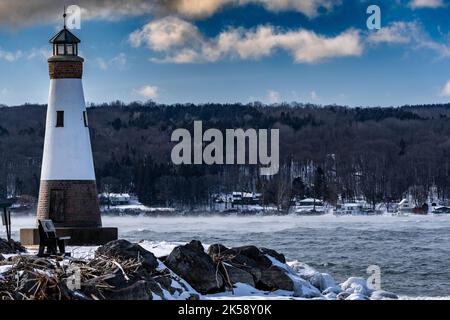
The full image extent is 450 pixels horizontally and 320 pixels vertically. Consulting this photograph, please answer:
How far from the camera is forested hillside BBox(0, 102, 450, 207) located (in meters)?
111

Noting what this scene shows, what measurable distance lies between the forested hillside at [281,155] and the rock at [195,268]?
82.8 m

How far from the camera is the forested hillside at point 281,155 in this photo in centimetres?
11069

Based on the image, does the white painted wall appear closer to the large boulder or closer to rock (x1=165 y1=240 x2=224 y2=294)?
the large boulder

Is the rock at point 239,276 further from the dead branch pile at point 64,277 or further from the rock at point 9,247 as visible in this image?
the rock at point 9,247

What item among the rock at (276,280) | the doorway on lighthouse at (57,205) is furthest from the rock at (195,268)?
the doorway on lighthouse at (57,205)

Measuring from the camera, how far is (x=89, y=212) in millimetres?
29344

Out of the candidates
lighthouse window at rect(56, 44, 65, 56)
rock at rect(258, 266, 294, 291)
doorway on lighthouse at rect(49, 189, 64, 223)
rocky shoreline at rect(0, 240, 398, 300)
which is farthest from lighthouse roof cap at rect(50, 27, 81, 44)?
rock at rect(258, 266, 294, 291)

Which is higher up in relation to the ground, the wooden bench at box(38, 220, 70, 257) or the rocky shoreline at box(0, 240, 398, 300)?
the wooden bench at box(38, 220, 70, 257)

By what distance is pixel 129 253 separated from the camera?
2131cm

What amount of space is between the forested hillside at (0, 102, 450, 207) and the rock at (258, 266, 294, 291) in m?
82.1

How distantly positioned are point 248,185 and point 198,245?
95308 mm
